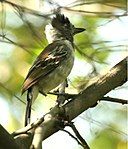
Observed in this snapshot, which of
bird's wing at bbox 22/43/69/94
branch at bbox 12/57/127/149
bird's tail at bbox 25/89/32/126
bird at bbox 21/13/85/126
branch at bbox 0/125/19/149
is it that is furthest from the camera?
bird's wing at bbox 22/43/69/94

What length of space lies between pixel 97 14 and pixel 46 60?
1.36m

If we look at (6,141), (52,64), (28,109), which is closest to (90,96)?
(6,141)

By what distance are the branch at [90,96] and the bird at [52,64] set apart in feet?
3.53

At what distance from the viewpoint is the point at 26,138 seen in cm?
222

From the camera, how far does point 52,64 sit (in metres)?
4.31

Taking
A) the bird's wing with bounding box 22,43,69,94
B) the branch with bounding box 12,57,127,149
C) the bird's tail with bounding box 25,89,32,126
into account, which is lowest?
the bird's tail with bounding box 25,89,32,126

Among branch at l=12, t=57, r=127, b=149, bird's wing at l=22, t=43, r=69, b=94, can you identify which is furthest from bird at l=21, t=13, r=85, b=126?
branch at l=12, t=57, r=127, b=149

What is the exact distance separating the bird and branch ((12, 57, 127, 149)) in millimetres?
1077

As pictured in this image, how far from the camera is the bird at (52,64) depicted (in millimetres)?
3793

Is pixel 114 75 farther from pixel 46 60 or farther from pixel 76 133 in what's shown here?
pixel 46 60

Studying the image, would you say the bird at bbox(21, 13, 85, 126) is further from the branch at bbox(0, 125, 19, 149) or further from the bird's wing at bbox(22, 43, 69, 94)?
the branch at bbox(0, 125, 19, 149)

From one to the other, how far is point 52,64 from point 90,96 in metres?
1.89

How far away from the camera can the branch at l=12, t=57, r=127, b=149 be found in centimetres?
234

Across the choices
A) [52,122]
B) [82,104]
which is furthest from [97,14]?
[52,122]
